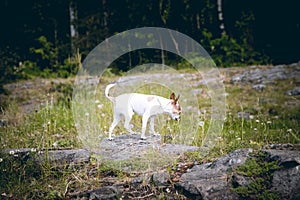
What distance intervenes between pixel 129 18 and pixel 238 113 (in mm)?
8777

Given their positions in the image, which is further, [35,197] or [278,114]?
[278,114]

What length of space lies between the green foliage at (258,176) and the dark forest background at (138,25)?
1087cm

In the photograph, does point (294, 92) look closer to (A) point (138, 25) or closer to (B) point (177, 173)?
(B) point (177, 173)

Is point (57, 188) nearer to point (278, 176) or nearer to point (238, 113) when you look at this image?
point (278, 176)

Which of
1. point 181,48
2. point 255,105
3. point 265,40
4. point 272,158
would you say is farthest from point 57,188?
point 265,40

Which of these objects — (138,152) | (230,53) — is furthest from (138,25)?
(138,152)

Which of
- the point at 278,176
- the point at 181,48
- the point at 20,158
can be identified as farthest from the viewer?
the point at 181,48

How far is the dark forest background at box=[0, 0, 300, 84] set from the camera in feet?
51.0

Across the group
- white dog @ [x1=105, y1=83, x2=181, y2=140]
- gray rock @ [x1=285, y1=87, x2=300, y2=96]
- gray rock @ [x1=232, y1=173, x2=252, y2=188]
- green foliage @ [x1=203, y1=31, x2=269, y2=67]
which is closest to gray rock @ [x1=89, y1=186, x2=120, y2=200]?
white dog @ [x1=105, y1=83, x2=181, y2=140]

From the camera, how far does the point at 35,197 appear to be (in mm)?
4688

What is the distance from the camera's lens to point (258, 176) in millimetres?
4535

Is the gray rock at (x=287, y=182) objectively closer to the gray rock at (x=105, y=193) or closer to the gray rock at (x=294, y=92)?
the gray rock at (x=105, y=193)

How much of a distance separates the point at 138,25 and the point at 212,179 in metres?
12.4

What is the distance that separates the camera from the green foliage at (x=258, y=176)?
430 cm
